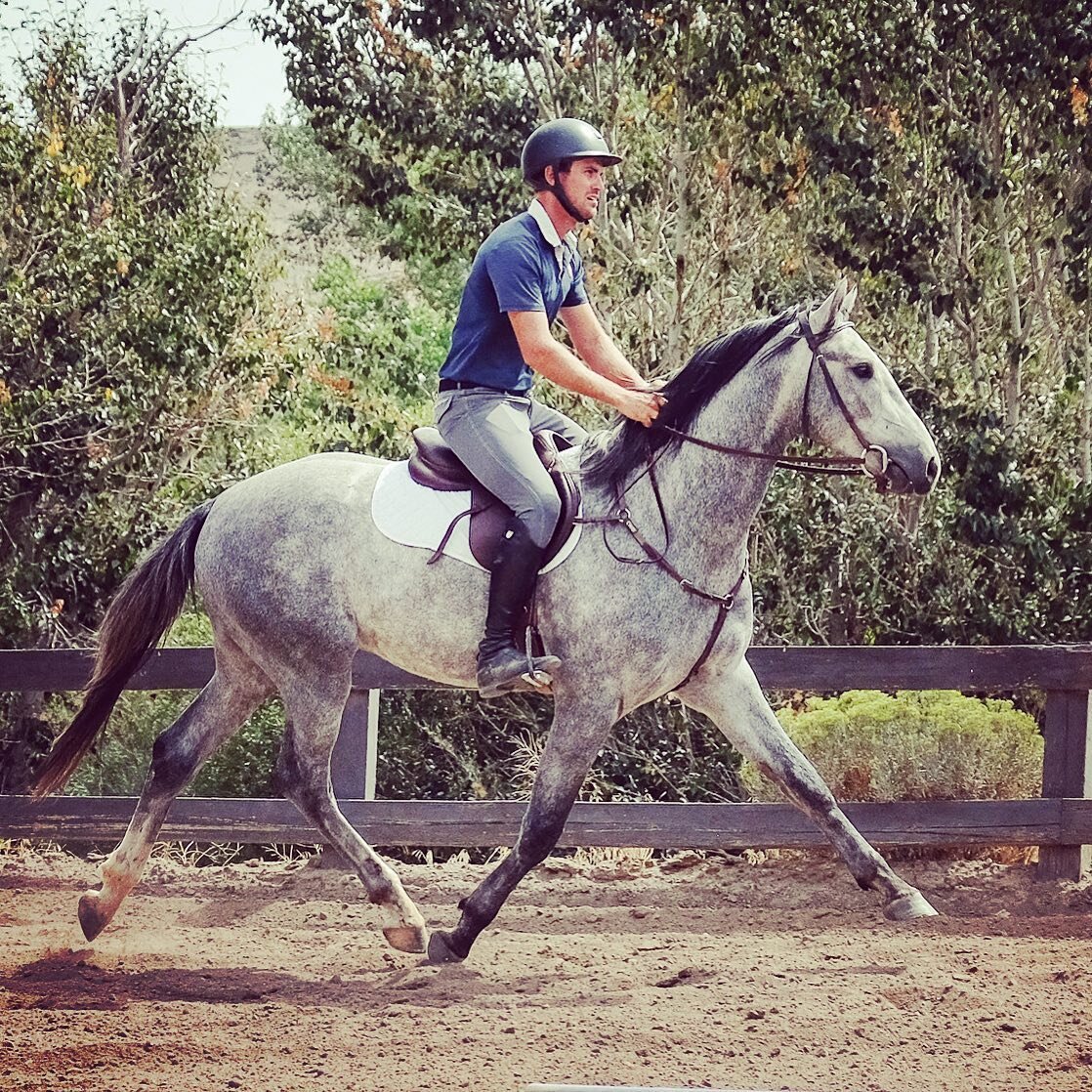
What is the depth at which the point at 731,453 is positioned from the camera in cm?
495

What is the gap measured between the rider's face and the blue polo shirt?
0.38 feet

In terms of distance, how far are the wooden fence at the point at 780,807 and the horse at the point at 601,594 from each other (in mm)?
1664

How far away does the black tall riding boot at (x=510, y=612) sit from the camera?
487cm

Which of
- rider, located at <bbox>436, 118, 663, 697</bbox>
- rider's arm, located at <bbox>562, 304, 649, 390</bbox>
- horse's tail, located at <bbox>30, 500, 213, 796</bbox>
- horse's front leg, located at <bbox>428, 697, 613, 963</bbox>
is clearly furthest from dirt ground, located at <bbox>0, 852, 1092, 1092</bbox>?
rider's arm, located at <bbox>562, 304, 649, 390</bbox>

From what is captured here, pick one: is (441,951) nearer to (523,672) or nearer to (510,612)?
(523,672)

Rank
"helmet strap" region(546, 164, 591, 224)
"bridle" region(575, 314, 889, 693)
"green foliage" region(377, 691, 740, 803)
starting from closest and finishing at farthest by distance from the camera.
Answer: "bridle" region(575, 314, 889, 693) → "helmet strap" region(546, 164, 591, 224) → "green foliage" region(377, 691, 740, 803)

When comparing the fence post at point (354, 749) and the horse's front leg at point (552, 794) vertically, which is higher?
the horse's front leg at point (552, 794)

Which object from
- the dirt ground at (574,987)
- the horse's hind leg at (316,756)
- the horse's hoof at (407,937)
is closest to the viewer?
the dirt ground at (574,987)

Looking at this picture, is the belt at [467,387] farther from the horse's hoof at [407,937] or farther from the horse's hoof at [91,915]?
the horse's hoof at [91,915]

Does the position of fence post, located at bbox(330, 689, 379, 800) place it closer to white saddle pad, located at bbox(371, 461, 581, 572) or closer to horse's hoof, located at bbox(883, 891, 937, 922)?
white saddle pad, located at bbox(371, 461, 581, 572)

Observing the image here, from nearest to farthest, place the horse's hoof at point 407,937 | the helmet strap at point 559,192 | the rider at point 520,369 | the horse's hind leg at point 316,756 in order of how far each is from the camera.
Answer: the rider at point 520,369 → the helmet strap at point 559,192 → the horse's hoof at point 407,937 → the horse's hind leg at point 316,756

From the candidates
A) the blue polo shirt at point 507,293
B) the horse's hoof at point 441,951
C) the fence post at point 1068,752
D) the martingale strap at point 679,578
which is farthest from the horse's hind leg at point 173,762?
the fence post at point 1068,752

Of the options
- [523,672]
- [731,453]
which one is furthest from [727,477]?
[523,672]

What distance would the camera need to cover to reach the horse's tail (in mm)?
5852
